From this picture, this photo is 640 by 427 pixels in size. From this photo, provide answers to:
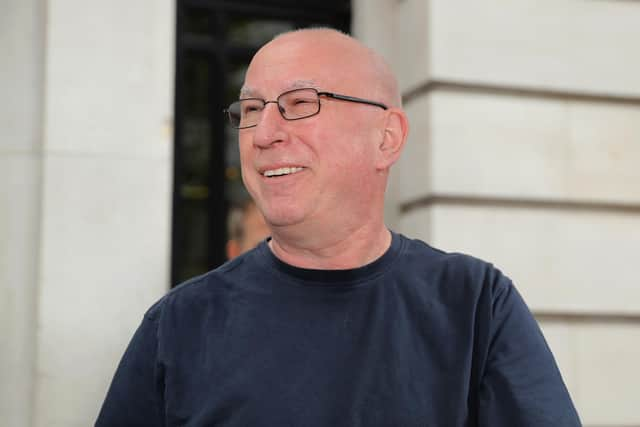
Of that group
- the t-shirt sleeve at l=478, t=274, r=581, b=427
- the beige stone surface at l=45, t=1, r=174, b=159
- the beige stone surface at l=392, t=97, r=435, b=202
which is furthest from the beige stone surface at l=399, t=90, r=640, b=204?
the t-shirt sleeve at l=478, t=274, r=581, b=427

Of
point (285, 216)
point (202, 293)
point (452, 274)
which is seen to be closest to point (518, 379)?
point (452, 274)

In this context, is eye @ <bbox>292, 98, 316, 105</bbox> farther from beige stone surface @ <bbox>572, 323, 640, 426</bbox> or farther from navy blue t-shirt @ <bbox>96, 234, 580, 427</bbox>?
beige stone surface @ <bbox>572, 323, 640, 426</bbox>

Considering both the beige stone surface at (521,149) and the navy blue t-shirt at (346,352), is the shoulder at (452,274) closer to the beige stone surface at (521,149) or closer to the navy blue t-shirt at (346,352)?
the navy blue t-shirt at (346,352)

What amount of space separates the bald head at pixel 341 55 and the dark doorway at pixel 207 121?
130 inches

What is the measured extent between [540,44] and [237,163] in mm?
2078

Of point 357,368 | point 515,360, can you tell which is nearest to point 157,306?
point 357,368

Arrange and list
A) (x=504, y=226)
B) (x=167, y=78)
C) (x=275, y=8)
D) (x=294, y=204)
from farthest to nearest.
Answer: (x=275, y=8), (x=504, y=226), (x=167, y=78), (x=294, y=204)

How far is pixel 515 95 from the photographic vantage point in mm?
5637

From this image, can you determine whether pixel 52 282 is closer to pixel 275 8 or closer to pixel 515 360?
pixel 275 8

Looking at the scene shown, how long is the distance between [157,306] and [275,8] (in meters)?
3.97

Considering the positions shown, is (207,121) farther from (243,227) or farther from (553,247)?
(553,247)

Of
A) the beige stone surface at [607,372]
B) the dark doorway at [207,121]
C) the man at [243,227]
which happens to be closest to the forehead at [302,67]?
the dark doorway at [207,121]

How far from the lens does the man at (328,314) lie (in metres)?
2.27

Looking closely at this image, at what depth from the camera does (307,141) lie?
2426mm
